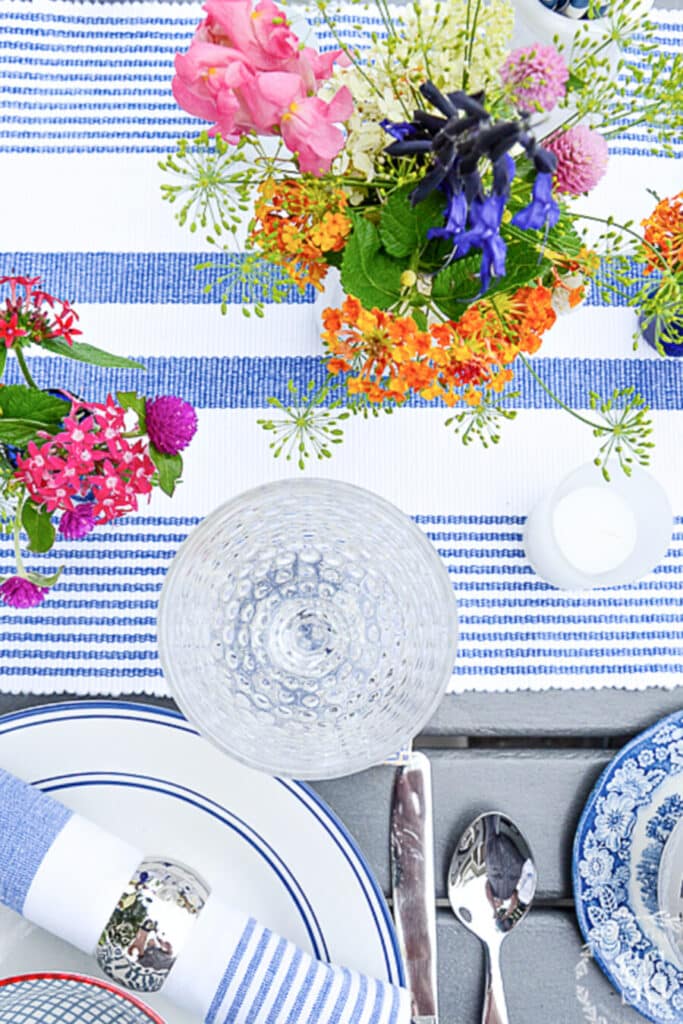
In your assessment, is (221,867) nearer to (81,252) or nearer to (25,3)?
(81,252)

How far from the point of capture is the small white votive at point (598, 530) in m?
0.68

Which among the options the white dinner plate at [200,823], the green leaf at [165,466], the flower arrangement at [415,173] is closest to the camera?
the flower arrangement at [415,173]

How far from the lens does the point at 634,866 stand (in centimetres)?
69

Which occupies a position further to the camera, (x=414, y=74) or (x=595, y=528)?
(x=595, y=528)

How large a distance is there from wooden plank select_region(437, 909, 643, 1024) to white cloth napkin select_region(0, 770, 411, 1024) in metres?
0.09

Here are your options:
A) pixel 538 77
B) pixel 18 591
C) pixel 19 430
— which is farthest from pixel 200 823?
pixel 538 77

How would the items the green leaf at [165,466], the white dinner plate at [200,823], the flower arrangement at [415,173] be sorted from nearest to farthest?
the flower arrangement at [415,173]
the green leaf at [165,466]
the white dinner plate at [200,823]

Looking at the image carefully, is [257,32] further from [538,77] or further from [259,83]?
[538,77]

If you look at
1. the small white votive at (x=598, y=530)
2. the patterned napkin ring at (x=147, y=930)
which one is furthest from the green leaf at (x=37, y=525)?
the small white votive at (x=598, y=530)

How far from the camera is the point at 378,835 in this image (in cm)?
70

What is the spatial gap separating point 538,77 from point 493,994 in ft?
1.94

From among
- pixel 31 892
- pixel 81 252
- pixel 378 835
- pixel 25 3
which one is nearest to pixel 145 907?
pixel 31 892

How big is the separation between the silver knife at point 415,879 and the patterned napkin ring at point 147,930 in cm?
15

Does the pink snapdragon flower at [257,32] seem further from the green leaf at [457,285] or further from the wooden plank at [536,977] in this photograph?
the wooden plank at [536,977]
